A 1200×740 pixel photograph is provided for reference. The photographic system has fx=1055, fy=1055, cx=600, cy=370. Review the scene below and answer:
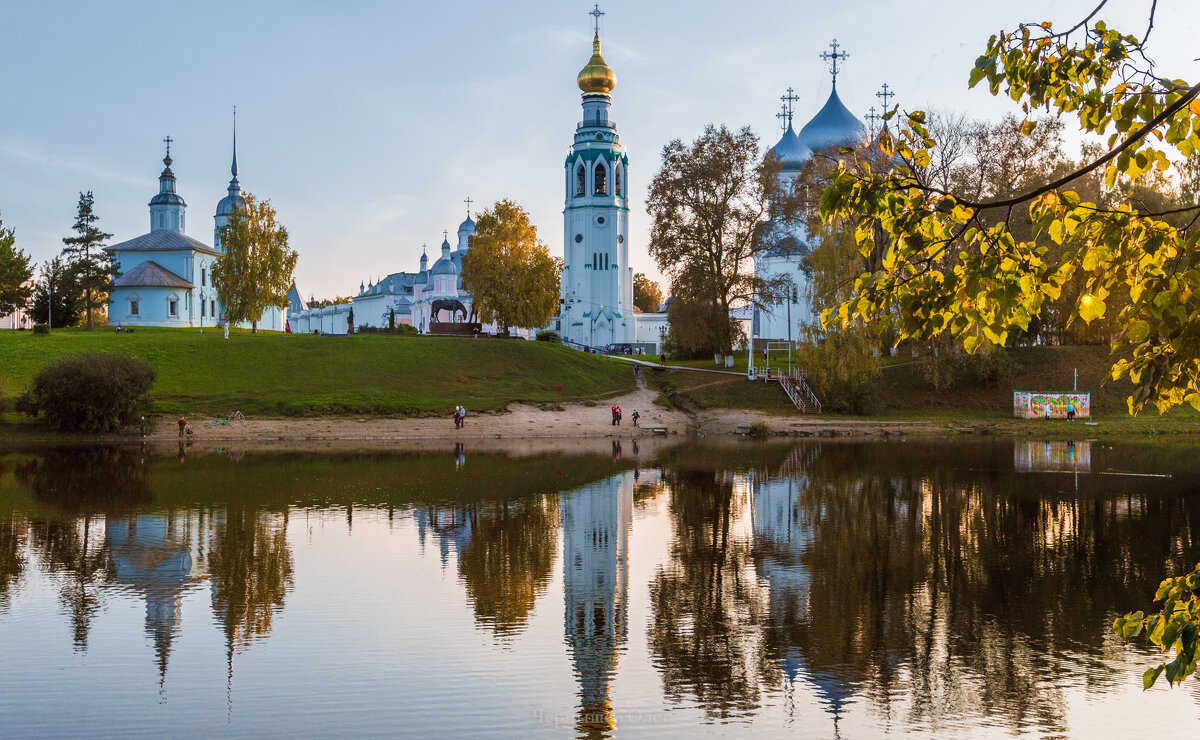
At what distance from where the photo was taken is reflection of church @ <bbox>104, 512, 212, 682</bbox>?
14289mm

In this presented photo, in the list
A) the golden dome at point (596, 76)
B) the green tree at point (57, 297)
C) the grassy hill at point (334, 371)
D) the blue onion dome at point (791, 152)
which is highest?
the golden dome at point (596, 76)

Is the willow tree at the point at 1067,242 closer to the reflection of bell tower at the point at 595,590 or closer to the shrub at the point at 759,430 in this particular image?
the reflection of bell tower at the point at 595,590

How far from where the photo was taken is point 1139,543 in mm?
19312

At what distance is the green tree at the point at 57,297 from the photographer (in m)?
77.6

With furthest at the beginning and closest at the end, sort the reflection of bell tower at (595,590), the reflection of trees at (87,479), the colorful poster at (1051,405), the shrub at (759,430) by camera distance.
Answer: the colorful poster at (1051,405) < the shrub at (759,430) < the reflection of trees at (87,479) < the reflection of bell tower at (595,590)

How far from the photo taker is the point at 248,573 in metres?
17.5

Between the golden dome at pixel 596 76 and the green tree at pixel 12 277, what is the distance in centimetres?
4789

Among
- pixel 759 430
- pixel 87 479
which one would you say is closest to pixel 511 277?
pixel 759 430

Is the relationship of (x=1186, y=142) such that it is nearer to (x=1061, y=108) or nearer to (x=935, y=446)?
(x=1061, y=108)

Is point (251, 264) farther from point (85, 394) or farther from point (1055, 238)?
point (1055, 238)

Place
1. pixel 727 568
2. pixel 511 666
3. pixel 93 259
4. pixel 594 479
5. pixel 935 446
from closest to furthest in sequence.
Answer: pixel 511 666
pixel 727 568
pixel 594 479
pixel 935 446
pixel 93 259

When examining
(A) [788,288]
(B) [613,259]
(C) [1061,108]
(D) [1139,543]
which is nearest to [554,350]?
(A) [788,288]

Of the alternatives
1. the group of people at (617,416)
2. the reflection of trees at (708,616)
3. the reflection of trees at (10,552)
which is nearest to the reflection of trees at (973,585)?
the reflection of trees at (708,616)

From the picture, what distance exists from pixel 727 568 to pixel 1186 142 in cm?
1335
